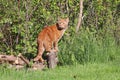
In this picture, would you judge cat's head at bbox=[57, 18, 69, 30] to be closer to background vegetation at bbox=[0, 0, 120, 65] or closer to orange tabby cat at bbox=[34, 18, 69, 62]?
orange tabby cat at bbox=[34, 18, 69, 62]

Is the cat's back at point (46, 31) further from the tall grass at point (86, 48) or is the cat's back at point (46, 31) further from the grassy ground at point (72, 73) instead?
the grassy ground at point (72, 73)

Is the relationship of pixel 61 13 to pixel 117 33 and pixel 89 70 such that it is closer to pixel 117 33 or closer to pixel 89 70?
pixel 117 33

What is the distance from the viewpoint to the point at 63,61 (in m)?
11.2

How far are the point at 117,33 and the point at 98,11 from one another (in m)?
0.98

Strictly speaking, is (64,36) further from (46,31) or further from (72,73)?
(72,73)

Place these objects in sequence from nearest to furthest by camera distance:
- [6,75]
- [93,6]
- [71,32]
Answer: [6,75], [71,32], [93,6]

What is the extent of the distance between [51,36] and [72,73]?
2044mm

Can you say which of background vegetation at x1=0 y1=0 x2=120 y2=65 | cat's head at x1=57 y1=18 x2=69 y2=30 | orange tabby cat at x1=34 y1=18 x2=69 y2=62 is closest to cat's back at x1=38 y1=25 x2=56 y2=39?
orange tabby cat at x1=34 y1=18 x2=69 y2=62

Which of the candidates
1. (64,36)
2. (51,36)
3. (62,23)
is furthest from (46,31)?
(64,36)

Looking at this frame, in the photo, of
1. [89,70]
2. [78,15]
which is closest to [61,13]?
[78,15]

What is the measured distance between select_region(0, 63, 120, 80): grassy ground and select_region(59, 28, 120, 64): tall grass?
54cm

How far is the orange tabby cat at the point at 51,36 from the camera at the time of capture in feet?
37.2

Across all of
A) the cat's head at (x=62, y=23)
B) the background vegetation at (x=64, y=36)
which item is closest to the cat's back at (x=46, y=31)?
the cat's head at (x=62, y=23)

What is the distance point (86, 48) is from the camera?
37.8 feet
